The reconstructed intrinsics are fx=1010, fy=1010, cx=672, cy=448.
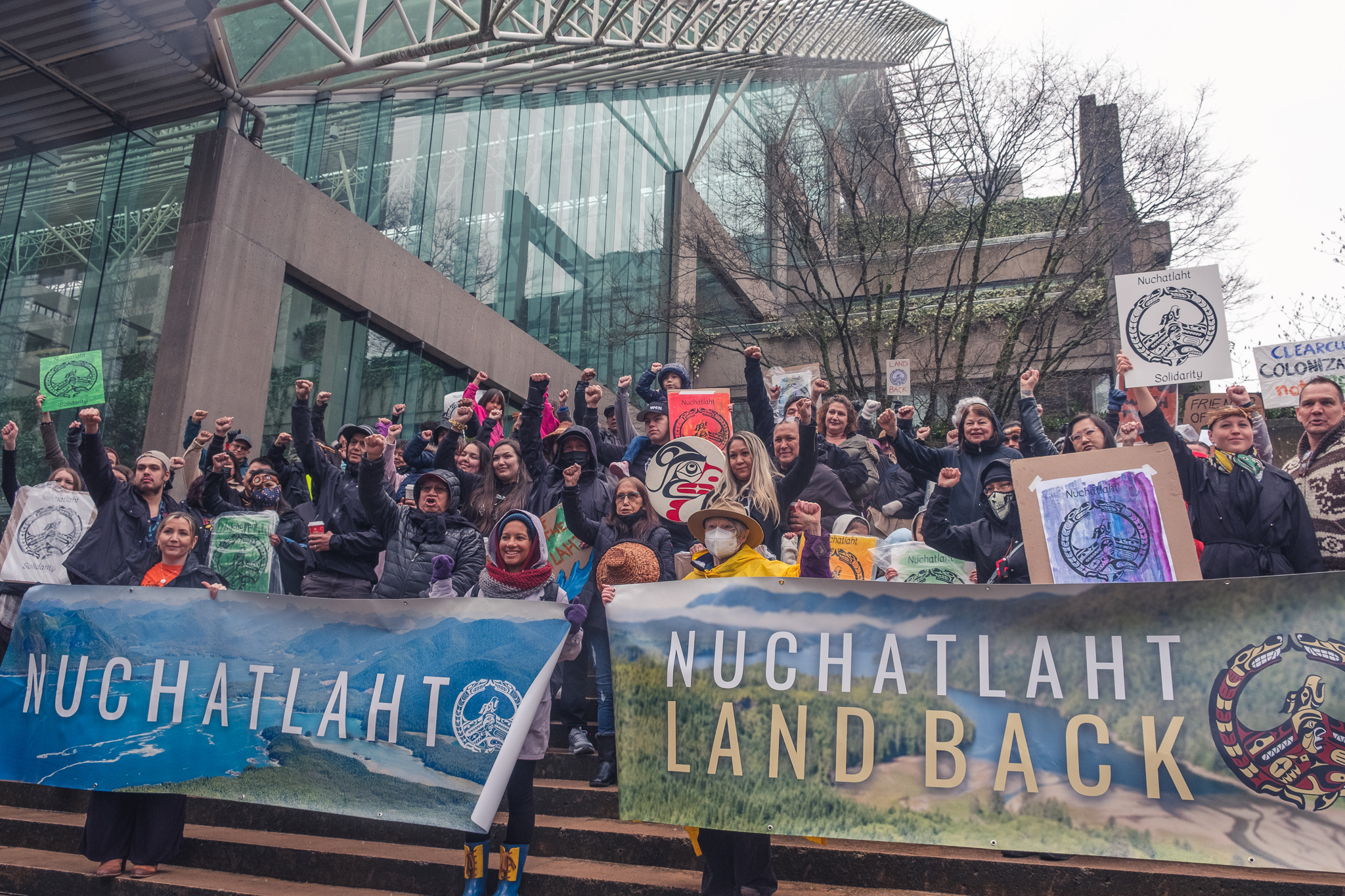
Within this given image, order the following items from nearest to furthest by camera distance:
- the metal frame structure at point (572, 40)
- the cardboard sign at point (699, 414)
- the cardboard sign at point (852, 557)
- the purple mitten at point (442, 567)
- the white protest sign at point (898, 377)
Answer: the purple mitten at point (442, 567), the cardboard sign at point (852, 557), the cardboard sign at point (699, 414), the white protest sign at point (898, 377), the metal frame structure at point (572, 40)

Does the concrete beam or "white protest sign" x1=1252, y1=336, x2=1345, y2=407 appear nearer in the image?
"white protest sign" x1=1252, y1=336, x2=1345, y2=407

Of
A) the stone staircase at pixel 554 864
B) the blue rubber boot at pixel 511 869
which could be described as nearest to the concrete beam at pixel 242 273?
the stone staircase at pixel 554 864

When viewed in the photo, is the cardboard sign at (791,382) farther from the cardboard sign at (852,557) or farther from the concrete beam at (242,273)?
the concrete beam at (242,273)

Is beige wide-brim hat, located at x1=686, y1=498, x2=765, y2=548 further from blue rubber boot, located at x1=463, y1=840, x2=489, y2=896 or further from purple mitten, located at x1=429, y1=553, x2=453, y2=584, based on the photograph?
blue rubber boot, located at x1=463, y1=840, x2=489, y2=896

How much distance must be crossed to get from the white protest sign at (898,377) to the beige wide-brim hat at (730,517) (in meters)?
6.19

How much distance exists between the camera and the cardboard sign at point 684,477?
19.4 ft

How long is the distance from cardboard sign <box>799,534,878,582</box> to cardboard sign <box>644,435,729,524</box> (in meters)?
0.91

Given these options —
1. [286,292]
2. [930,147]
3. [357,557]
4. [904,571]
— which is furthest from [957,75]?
[357,557]

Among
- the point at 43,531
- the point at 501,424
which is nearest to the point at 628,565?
the point at 501,424

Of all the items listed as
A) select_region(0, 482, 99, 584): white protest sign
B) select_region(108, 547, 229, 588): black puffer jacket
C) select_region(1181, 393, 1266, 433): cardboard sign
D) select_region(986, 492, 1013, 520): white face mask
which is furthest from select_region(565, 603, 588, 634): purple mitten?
select_region(1181, 393, 1266, 433): cardboard sign

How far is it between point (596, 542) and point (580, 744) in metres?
1.22

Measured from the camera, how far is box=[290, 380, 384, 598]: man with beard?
5711 millimetres

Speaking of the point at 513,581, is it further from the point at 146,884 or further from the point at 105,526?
the point at 105,526

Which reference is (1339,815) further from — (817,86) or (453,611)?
(817,86)
